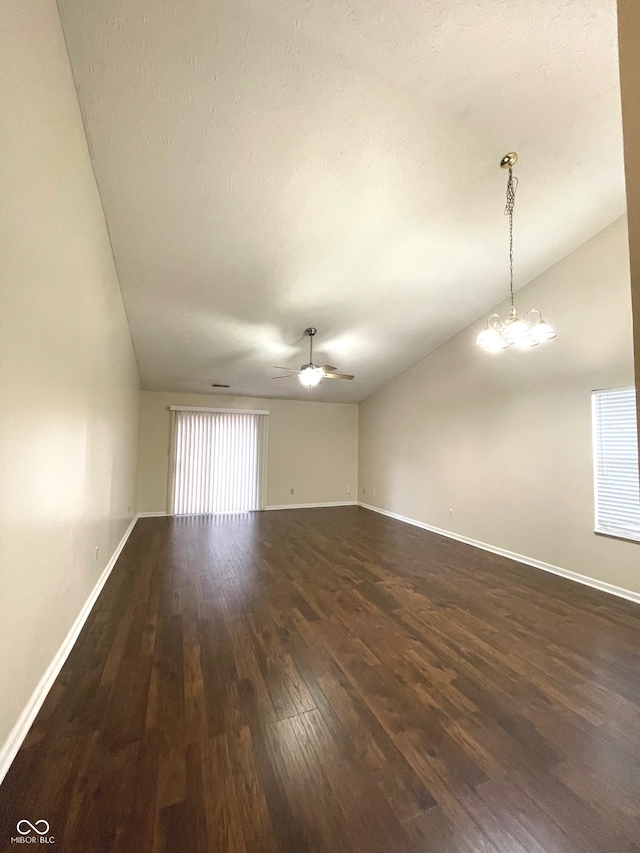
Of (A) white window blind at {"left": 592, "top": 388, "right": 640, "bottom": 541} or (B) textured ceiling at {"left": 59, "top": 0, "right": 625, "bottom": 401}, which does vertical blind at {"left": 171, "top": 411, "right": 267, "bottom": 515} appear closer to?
(B) textured ceiling at {"left": 59, "top": 0, "right": 625, "bottom": 401}

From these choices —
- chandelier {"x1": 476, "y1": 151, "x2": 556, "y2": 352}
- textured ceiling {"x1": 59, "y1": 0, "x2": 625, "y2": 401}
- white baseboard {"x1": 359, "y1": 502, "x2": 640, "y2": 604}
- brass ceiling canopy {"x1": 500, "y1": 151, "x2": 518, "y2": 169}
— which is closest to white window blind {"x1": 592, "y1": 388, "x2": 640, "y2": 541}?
white baseboard {"x1": 359, "y1": 502, "x2": 640, "y2": 604}

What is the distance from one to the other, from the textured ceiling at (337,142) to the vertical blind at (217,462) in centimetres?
309

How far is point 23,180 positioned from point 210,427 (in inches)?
232

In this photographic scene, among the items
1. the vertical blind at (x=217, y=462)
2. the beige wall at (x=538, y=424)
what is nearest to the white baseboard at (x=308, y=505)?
the vertical blind at (x=217, y=462)

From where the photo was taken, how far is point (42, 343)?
4.91ft

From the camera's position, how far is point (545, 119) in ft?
7.36

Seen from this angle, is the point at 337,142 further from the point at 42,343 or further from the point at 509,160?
the point at 42,343

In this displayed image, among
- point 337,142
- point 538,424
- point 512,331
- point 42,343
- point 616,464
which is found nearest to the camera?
point 42,343

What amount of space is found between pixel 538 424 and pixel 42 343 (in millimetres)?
4547

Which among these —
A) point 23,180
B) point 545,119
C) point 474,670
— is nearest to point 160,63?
point 23,180

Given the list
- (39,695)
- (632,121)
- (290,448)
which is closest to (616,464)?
(632,121)

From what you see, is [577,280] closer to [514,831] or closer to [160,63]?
[160,63]

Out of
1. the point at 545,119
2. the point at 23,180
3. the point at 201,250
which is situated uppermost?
the point at 545,119

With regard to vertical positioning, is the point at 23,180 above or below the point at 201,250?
below
